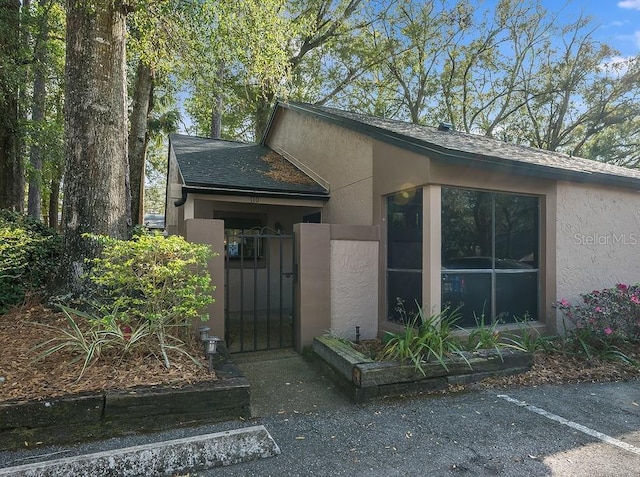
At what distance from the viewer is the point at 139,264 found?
13.5 ft

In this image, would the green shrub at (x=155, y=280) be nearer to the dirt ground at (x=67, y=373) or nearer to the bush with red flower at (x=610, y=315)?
the dirt ground at (x=67, y=373)

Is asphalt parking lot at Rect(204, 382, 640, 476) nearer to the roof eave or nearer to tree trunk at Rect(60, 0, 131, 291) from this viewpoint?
tree trunk at Rect(60, 0, 131, 291)

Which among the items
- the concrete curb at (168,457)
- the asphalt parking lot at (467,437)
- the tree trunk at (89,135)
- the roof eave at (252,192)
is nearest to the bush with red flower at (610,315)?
the asphalt parking lot at (467,437)

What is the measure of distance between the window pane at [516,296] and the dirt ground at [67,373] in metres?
4.59

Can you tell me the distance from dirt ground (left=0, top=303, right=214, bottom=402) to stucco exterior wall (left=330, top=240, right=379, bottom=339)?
7.96 ft

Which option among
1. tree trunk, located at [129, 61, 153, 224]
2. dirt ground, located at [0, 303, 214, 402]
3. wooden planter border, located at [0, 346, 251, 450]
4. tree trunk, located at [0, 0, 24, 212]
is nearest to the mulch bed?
wooden planter border, located at [0, 346, 251, 450]

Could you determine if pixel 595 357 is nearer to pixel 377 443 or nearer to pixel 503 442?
pixel 503 442

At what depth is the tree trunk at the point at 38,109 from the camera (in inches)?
410

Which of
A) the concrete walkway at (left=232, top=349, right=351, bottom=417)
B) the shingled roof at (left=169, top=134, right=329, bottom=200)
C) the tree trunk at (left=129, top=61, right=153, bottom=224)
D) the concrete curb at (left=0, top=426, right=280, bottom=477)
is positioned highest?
the tree trunk at (left=129, top=61, right=153, bottom=224)

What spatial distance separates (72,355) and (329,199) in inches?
221

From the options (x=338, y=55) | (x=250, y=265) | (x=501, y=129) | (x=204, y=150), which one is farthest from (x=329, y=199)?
(x=501, y=129)

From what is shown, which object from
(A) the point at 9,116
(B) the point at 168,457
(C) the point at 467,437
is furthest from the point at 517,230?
(A) the point at 9,116

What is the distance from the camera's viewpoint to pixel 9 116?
926 cm

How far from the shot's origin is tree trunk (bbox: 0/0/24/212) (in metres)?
8.94
